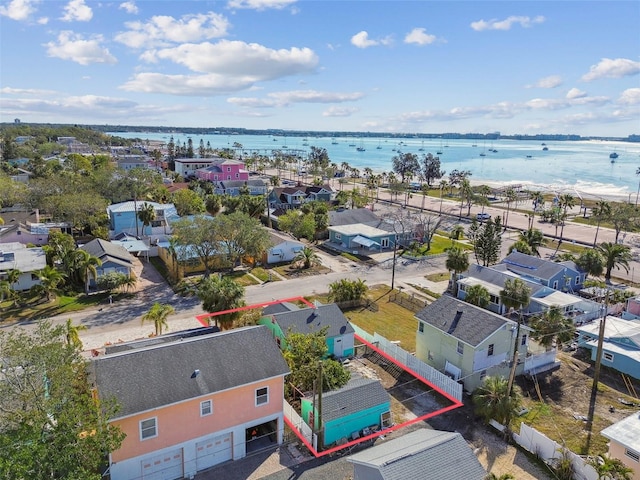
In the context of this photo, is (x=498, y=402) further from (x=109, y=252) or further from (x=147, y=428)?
(x=109, y=252)

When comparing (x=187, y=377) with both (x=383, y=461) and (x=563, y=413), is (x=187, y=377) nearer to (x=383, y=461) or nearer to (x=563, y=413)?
(x=383, y=461)

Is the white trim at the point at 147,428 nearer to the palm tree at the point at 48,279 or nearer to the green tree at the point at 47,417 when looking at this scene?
the green tree at the point at 47,417

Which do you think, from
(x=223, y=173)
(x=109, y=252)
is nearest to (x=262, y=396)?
(x=109, y=252)

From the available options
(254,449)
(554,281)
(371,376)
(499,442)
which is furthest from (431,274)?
(254,449)

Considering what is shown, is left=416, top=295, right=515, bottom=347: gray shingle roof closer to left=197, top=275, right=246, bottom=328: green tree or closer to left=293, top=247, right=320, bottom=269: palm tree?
left=197, top=275, right=246, bottom=328: green tree

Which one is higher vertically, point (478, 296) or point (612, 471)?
point (612, 471)
